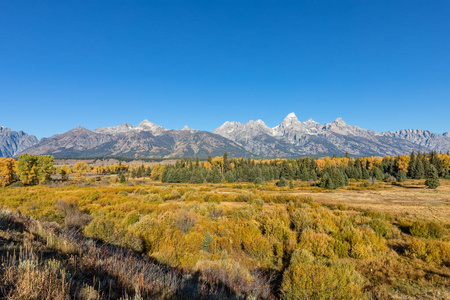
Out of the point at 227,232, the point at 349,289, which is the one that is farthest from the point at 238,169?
the point at 349,289

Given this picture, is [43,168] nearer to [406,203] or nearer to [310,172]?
[406,203]

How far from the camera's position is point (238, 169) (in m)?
85.3

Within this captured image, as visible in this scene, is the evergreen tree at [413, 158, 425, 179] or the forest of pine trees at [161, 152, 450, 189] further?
the forest of pine trees at [161, 152, 450, 189]

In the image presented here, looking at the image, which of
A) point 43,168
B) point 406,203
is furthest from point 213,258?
point 43,168

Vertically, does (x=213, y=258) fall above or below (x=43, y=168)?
below

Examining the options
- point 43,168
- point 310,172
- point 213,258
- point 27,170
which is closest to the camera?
point 213,258

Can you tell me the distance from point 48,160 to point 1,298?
60.1m

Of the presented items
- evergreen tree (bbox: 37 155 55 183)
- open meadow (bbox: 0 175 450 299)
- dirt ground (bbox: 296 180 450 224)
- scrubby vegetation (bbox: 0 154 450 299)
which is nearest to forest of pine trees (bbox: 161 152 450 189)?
dirt ground (bbox: 296 180 450 224)

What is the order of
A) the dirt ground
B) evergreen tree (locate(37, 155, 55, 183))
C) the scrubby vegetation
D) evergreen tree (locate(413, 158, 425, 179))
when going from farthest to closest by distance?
evergreen tree (locate(413, 158, 425, 179)) < evergreen tree (locate(37, 155, 55, 183)) < the dirt ground < the scrubby vegetation

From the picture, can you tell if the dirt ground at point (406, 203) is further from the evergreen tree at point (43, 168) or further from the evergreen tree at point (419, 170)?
the evergreen tree at point (43, 168)

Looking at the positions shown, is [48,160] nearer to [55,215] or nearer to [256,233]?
[55,215]

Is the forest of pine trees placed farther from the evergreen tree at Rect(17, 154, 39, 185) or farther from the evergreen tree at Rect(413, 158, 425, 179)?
the evergreen tree at Rect(17, 154, 39, 185)

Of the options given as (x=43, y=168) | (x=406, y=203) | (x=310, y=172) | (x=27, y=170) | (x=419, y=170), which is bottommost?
(x=406, y=203)

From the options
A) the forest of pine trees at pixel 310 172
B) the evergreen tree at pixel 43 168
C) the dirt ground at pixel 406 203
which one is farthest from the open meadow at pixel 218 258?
the forest of pine trees at pixel 310 172
